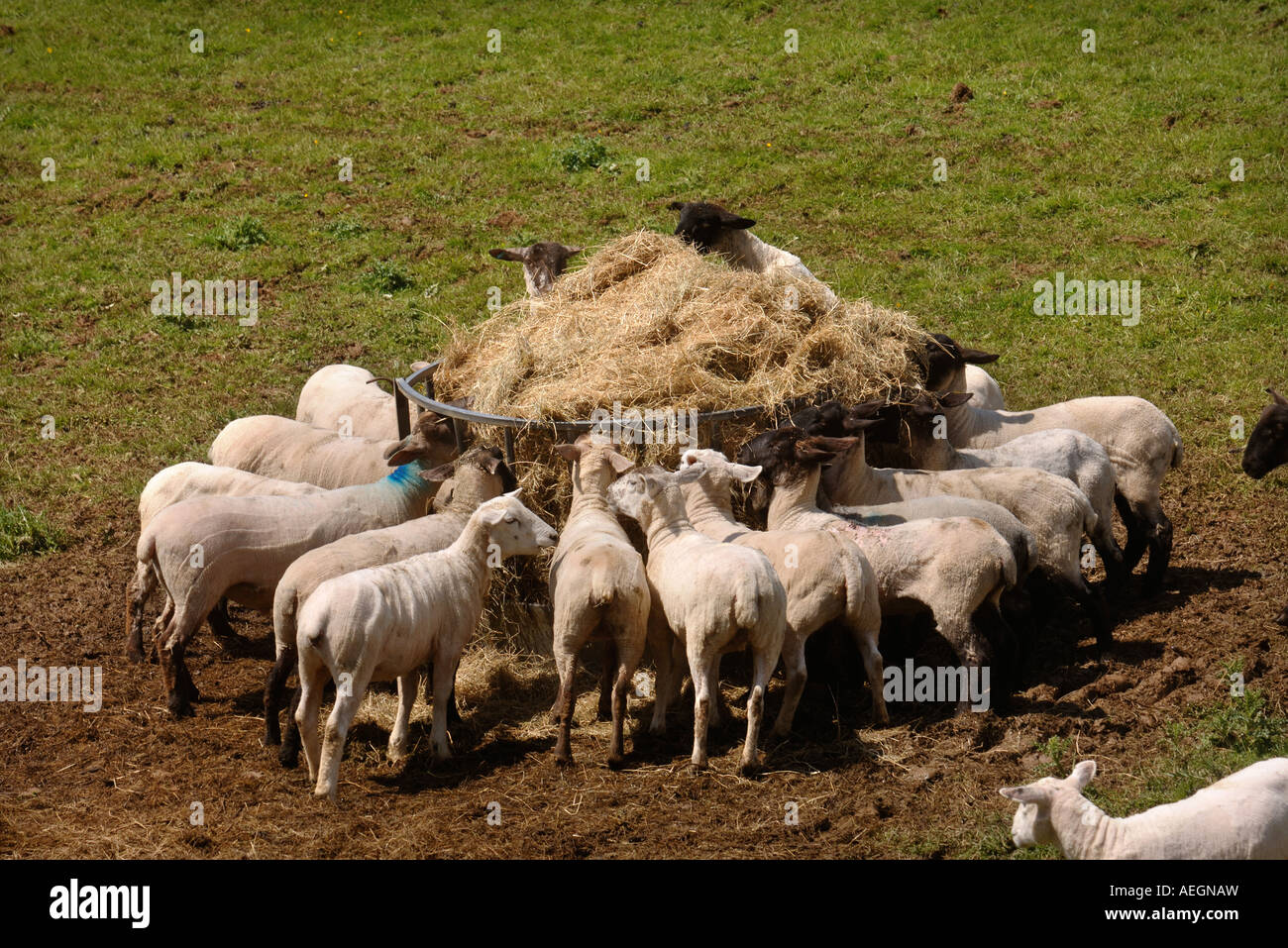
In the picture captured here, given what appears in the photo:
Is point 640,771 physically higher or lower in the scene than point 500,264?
lower

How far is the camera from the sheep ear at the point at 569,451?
801cm

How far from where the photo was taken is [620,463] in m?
7.90

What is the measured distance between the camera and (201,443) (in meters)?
12.2

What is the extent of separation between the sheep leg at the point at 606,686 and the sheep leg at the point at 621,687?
334 mm

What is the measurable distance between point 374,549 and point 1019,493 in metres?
3.81

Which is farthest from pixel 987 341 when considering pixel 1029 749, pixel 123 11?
pixel 123 11

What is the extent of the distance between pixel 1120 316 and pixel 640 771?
8.56 m

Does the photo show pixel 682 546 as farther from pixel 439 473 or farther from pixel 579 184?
pixel 579 184

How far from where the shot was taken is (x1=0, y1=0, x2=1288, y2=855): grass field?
41.3 ft

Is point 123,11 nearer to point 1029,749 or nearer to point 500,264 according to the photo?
point 500,264

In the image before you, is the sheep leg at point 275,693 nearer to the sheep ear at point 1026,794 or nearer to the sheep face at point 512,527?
the sheep face at point 512,527

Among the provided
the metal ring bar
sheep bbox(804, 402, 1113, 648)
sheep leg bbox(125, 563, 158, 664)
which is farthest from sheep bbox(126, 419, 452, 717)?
sheep bbox(804, 402, 1113, 648)

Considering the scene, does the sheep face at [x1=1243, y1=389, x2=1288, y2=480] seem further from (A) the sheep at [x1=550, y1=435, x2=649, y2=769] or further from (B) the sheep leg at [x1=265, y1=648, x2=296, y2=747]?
(B) the sheep leg at [x1=265, y1=648, x2=296, y2=747]

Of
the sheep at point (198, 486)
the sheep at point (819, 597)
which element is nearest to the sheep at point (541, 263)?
the sheep at point (198, 486)
